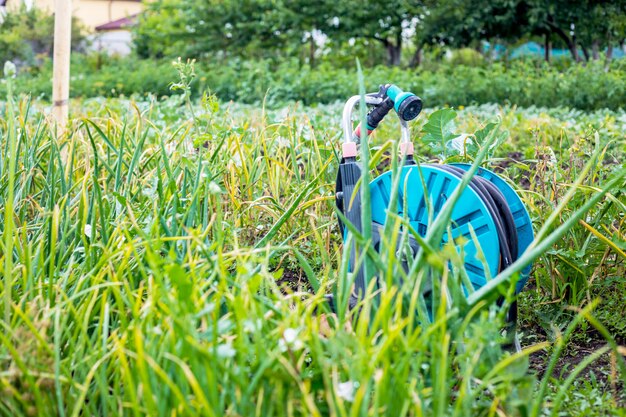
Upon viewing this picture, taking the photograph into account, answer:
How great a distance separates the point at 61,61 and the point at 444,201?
2089 mm

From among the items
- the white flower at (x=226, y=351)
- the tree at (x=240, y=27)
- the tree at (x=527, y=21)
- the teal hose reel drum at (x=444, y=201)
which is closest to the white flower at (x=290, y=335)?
the white flower at (x=226, y=351)

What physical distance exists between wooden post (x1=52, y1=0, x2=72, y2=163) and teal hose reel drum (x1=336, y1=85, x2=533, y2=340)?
5.43ft

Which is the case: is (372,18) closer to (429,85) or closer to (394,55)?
(394,55)

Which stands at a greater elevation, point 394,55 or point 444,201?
point 394,55

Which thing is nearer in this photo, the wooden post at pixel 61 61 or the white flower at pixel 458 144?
the white flower at pixel 458 144

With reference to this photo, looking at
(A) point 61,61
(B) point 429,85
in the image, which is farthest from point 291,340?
(B) point 429,85

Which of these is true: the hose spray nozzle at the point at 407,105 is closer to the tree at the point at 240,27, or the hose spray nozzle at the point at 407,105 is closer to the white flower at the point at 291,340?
the white flower at the point at 291,340

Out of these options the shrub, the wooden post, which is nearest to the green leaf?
the wooden post

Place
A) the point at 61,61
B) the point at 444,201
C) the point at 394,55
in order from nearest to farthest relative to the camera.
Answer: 1. the point at 444,201
2. the point at 61,61
3. the point at 394,55

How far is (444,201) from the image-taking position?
1.65 m

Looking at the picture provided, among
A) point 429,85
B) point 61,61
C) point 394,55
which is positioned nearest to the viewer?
point 61,61

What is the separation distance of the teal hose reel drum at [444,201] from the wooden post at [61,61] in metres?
1.66

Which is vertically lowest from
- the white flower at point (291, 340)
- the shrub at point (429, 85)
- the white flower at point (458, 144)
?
the white flower at point (291, 340)

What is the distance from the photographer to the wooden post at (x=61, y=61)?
2.97 metres
